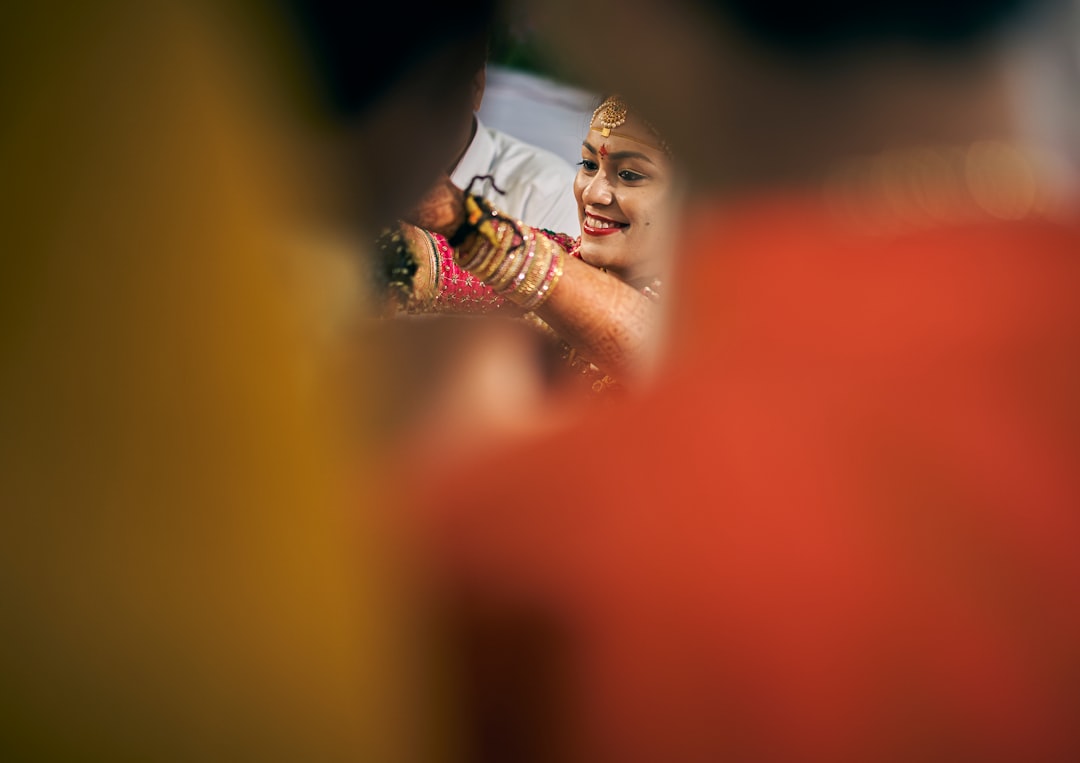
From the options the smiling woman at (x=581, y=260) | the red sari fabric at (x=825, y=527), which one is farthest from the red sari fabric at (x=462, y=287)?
the red sari fabric at (x=825, y=527)

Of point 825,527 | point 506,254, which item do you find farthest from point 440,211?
point 825,527

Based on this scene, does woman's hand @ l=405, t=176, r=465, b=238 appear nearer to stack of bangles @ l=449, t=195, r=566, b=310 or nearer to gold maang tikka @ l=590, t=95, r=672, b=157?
stack of bangles @ l=449, t=195, r=566, b=310

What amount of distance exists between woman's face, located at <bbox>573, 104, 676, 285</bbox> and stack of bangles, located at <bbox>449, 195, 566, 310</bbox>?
0.03 meters

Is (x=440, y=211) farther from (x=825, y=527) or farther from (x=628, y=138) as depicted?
(x=825, y=527)

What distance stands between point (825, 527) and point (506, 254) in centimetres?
30

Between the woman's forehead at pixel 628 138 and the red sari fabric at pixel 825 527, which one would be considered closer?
the red sari fabric at pixel 825 527

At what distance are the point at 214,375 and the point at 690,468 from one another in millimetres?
391

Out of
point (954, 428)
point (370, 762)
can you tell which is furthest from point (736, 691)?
point (370, 762)

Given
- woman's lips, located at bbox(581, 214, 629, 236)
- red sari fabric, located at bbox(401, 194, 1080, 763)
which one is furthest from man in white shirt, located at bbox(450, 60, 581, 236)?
red sari fabric, located at bbox(401, 194, 1080, 763)

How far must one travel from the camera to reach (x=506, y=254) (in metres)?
0.58

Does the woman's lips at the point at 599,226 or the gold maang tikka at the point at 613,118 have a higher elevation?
the gold maang tikka at the point at 613,118

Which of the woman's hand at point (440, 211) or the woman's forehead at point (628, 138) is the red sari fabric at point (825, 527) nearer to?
the woman's forehead at point (628, 138)

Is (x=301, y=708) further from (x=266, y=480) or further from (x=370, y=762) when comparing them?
(x=266, y=480)

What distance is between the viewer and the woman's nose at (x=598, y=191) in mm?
582
